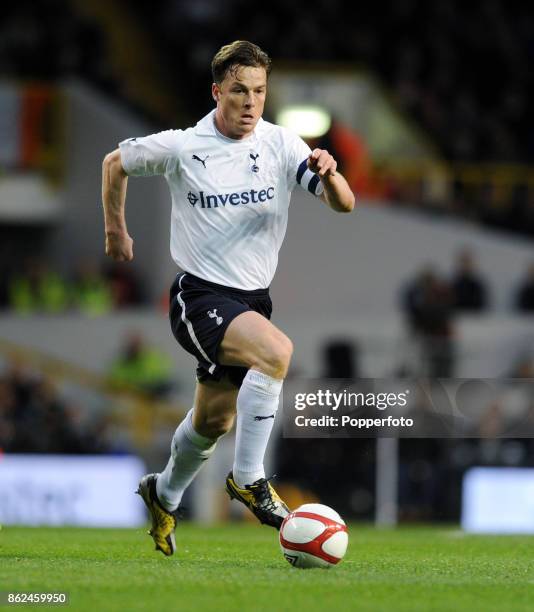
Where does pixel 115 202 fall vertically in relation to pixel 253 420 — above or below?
above

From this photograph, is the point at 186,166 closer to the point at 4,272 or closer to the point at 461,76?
the point at 4,272

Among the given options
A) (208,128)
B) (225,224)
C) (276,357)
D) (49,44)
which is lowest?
(276,357)

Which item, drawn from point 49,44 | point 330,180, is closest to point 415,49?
point 49,44

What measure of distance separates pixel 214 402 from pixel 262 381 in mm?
504

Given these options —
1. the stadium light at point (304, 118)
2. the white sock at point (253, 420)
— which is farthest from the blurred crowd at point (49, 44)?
the white sock at point (253, 420)

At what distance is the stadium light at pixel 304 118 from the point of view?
2102 centimetres

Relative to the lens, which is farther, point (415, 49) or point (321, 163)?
point (415, 49)

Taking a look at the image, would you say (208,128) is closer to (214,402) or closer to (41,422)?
(214,402)

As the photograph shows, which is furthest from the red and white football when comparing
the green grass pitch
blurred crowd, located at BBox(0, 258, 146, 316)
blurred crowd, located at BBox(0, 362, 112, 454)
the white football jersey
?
blurred crowd, located at BBox(0, 258, 146, 316)

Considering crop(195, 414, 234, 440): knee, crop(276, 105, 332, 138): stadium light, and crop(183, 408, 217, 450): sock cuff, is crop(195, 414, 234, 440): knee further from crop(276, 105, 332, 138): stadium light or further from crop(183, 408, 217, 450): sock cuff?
crop(276, 105, 332, 138): stadium light

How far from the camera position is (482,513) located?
13820 mm

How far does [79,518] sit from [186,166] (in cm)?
749

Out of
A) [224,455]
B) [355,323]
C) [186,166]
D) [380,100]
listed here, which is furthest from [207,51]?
[186,166]

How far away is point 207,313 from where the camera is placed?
6.80m
